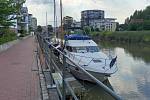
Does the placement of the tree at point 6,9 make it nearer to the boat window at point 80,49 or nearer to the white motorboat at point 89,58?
the white motorboat at point 89,58

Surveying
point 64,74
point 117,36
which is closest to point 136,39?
point 117,36

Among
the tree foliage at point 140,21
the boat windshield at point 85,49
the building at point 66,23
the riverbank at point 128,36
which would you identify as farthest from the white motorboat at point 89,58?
the tree foliage at point 140,21

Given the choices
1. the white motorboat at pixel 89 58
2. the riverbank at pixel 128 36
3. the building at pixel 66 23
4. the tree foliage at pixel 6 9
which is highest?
the tree foliage at pixel 6 9

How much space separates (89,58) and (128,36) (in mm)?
70364

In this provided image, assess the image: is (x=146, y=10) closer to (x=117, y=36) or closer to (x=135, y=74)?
(x=117, y=36)

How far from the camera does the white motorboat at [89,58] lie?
62.4ft

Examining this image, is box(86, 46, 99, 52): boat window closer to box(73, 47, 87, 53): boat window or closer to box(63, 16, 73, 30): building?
box(73, 47, 87, 53): boat window

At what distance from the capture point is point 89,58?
66.8 ft

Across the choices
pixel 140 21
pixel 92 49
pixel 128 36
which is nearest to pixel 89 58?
pixel 92 49

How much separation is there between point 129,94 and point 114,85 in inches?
101

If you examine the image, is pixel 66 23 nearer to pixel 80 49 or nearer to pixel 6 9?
pixel 6 9

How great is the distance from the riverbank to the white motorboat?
5509 centimetres

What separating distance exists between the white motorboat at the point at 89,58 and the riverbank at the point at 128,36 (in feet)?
181

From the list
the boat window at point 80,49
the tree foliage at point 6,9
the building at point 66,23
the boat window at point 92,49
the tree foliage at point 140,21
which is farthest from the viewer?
the tree foliage at point 140,21
